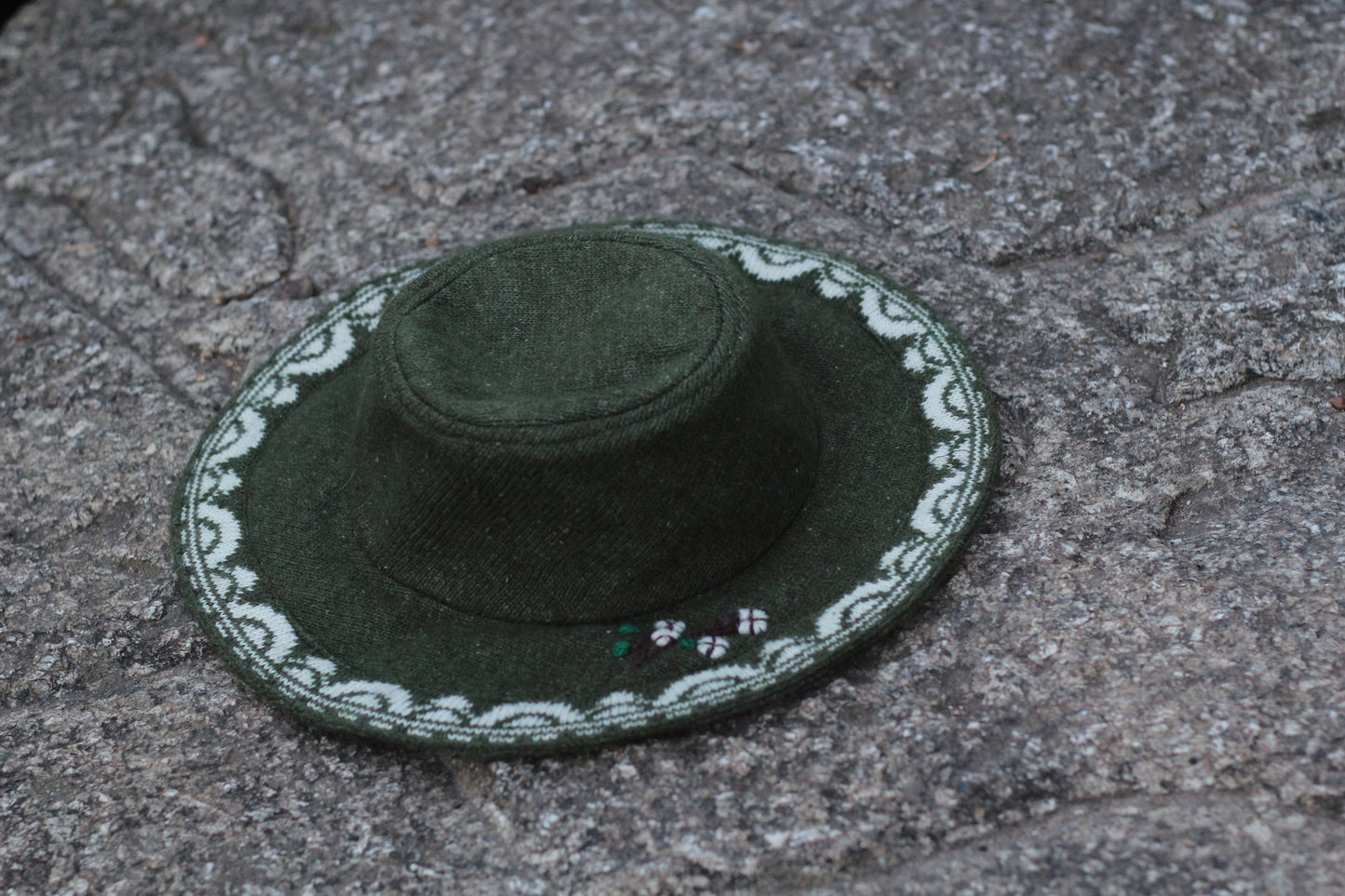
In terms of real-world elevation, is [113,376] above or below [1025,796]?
below

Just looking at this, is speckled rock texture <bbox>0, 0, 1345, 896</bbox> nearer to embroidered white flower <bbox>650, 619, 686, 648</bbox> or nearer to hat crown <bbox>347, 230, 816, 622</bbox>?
embroidered white flower <bbox>650, 619, 686, 648</bbox>

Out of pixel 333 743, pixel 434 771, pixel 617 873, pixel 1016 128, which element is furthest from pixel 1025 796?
pixel 1016 128

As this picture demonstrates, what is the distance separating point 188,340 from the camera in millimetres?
2203

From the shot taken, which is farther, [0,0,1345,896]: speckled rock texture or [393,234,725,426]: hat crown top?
[393,234,725,426]: hat crown top

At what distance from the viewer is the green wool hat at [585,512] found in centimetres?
143

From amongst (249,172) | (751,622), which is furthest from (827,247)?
(249,172)

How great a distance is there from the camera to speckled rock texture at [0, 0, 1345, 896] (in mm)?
1334

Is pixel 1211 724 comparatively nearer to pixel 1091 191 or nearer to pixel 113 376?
pixel 1091 191

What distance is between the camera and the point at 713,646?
1.45 m

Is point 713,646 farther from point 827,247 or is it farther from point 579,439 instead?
point 827,247

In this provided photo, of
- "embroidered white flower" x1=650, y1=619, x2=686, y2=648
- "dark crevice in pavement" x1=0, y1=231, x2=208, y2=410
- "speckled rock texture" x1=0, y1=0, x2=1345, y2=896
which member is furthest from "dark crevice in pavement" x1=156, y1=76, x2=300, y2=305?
"embroidered white flower" x1=650, y1=619, x2=686, y2=648

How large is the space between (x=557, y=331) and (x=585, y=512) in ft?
0.96

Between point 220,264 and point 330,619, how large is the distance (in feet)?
3.50

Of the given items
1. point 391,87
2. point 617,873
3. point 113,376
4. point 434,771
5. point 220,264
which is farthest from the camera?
point 391,87
